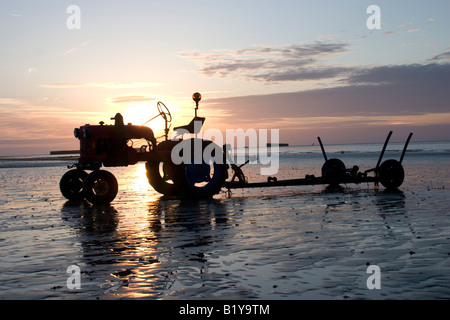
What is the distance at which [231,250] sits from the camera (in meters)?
6.83

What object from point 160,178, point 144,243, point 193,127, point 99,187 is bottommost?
point 144,243

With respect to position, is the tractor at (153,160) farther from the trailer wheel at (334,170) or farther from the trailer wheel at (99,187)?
the trailer wheel at (334,170)

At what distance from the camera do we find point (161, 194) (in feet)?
50.4

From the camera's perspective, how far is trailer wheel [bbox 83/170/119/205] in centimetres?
1262

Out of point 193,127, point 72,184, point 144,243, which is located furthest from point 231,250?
point 72,184

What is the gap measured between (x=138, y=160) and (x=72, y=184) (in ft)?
6.96

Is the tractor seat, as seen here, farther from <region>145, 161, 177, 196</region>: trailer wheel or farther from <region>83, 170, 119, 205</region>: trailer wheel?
<region>83, 170, 119, 205</region>: trailer wheel

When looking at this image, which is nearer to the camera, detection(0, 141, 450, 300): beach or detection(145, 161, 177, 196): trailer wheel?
detection(0, 141, 450, 300): beach

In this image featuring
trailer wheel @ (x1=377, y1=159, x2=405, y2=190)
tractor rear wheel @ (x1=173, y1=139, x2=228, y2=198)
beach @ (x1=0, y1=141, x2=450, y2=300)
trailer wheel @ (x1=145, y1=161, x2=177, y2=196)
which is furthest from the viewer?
trailer wheel @ (x1=377, y1=159, x2=405, y2=190)

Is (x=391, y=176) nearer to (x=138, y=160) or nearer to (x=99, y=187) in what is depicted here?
(x=138, y=160)

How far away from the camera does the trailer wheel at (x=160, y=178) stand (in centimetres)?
1423

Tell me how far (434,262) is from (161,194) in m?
10.3

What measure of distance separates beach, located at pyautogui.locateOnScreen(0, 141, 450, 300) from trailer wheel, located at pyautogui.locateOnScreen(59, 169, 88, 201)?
1.51 meters

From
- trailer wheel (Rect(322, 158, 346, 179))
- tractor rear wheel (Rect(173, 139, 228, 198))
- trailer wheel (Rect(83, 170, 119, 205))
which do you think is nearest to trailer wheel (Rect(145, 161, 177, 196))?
tractor rear wheel (Rect(173, 139, 228, 198))
